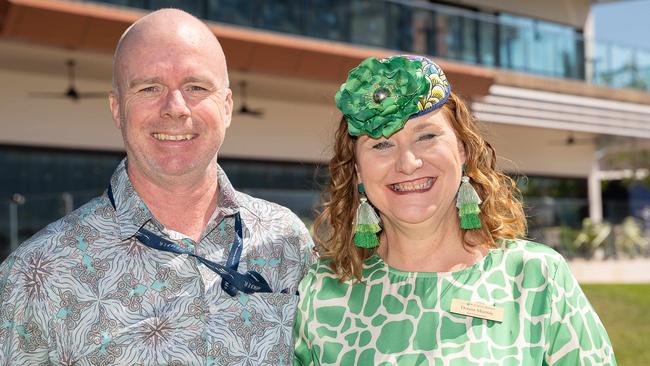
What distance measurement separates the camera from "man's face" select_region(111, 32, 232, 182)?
279 cm

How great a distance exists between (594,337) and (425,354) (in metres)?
0.55

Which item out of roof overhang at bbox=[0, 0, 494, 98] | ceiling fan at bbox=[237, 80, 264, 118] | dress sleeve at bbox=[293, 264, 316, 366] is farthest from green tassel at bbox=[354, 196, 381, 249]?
ceiling fan at bbox=[237, 80, 264, 118]

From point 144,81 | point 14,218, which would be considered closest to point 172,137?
point 144,81

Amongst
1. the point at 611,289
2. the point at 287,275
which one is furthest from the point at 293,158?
the point at 287,275

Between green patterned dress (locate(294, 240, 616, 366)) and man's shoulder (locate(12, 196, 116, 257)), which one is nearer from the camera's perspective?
man's shoulder (locate(12, 196, 116, 257))

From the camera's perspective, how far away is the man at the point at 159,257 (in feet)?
8.66

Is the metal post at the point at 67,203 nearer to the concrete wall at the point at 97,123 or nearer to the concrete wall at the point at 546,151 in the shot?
the concrete wall at the point at 97,123

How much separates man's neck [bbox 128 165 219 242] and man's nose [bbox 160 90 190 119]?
236mm

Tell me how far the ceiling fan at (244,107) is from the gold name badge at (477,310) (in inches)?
533

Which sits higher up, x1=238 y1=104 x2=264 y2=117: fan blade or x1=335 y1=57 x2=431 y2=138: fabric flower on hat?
x1=238 y1=104 x2=264 y2=117: fan blade

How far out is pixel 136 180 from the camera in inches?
116

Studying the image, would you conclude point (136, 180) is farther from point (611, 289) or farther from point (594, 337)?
point (611, 289)

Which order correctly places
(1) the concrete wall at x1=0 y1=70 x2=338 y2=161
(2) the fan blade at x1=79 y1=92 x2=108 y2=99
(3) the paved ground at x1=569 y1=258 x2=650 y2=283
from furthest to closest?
(3) the paved ground at x1=569 y1=258 x2=650 y2=283, (1) the concrete wall at x1=0 y1=70 x2=338 y2=161, (2) the fan blade at x1=79 y1=92 x2=108 y2=99

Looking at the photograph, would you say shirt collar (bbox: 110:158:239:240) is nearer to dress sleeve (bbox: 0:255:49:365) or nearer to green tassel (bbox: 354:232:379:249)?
dress sleeve (bbox: 0:255:49:365)
